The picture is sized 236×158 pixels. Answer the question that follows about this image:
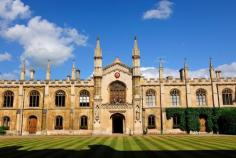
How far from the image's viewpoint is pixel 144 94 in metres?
45.8

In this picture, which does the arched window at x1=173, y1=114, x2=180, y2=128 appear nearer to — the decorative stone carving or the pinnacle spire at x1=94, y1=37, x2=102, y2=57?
the decorative stone carving

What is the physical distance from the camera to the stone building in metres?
44.4

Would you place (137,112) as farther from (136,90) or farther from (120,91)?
(120,91)

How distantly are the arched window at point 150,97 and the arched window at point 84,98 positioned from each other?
11.0m

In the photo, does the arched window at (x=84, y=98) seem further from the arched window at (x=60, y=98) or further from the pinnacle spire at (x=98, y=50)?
the pinnacle spire at (x=98, y=50)

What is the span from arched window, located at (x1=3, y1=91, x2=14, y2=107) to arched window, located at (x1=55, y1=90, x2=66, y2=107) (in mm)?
8462

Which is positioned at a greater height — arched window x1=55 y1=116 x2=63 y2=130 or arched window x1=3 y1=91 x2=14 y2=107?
arched window x1=3 y1=91 x2=14 y2=107

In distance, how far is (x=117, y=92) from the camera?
45594 millimetres

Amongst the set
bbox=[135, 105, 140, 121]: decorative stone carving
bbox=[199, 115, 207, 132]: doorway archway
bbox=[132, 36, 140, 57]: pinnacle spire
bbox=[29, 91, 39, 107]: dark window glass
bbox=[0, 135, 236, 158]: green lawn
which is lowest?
bbox=[0, 135, 236, 158]: green lawn

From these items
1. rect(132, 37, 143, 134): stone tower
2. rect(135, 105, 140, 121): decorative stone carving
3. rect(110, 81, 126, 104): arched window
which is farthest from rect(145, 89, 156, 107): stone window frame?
rect(110, 81, 126, 104): arched window

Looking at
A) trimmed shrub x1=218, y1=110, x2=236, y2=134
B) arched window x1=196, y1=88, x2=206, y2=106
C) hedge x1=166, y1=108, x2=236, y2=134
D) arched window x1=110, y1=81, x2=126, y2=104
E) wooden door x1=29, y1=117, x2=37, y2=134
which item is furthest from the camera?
wooden door x1=29, y1=117, x2=37, y2=134

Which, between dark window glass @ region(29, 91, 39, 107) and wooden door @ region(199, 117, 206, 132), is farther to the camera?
dark window glass @ region(29, 91, 39, 107)

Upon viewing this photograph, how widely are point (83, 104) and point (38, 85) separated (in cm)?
934

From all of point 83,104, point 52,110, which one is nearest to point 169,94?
point 83,104
